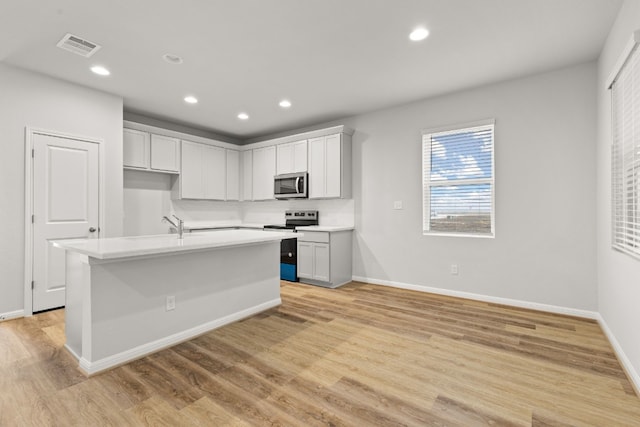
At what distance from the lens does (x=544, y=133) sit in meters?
3.46

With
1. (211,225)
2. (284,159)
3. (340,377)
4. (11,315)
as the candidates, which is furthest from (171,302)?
(284,159)

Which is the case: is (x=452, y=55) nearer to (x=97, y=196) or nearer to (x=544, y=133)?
(x=544, y=133)

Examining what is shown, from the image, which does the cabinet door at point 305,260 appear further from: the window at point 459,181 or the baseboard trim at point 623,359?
the baseboard trim at point 623,359

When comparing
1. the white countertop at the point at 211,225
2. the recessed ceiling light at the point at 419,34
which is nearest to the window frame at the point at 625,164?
the recessed ceiling light at the point at 419,34

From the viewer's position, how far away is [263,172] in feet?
19.2

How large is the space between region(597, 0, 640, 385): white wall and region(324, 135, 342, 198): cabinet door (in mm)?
2982

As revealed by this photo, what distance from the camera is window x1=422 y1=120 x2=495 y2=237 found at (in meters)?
3.86

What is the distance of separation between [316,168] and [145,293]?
3206mm

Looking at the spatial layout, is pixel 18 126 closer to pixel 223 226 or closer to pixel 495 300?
pixel 223 226

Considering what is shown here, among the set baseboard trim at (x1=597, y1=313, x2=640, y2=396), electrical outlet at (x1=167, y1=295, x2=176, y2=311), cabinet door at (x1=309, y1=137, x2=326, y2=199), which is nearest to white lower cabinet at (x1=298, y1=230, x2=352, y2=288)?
cabinet door at (x1=309, y1=137, x2=326, y2=199)

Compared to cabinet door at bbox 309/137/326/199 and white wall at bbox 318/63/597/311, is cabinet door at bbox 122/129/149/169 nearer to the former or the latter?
cabinet door at bbox 309/137/326/199

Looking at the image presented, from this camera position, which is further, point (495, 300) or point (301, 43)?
point (495, 300)

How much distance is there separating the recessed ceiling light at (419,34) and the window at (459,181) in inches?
61.4

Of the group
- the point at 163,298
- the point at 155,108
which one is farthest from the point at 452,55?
the point at 155,108
